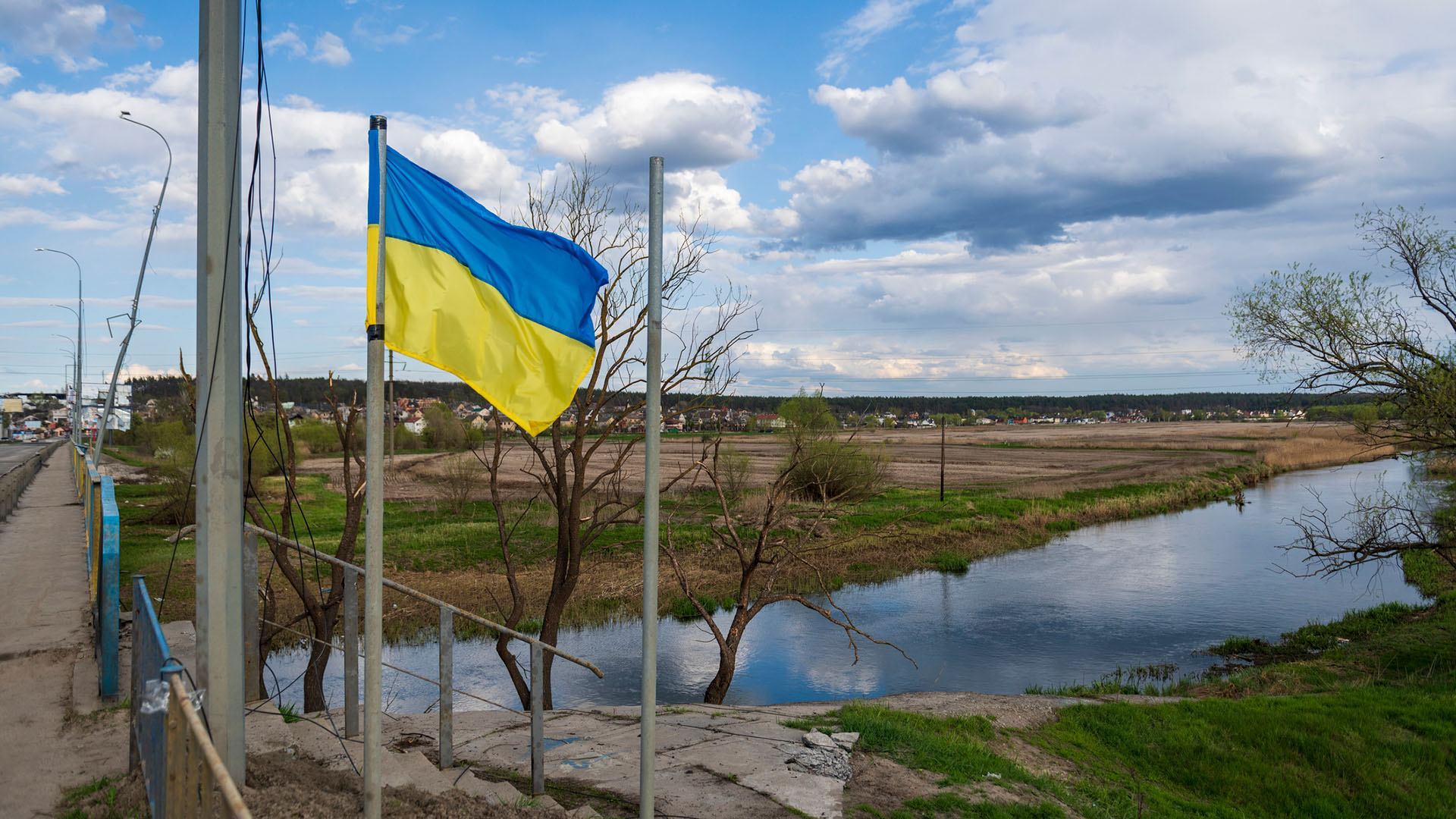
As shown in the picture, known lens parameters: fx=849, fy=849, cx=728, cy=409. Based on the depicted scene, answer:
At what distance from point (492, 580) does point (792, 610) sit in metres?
8.17

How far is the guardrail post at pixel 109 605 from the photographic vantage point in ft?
25.4

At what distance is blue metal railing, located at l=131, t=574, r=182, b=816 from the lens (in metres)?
4.07

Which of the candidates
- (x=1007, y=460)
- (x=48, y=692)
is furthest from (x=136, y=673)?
(x=1007, y=460)

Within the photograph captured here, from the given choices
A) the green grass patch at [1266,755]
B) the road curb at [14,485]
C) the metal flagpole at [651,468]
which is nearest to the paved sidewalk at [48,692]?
the metal flagpole at [651,468]

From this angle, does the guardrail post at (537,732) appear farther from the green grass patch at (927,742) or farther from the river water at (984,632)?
the river water at (984,632)

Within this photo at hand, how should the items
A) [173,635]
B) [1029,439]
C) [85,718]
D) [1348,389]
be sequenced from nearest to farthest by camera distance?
[85,718]
[173,635]
[1348,389]
[1029,439]

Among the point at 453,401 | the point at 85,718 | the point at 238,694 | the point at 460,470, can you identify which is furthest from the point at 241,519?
the point at 460,470

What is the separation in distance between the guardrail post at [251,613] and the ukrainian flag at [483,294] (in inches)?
101

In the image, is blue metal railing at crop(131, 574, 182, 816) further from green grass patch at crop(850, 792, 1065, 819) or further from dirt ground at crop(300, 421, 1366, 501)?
dirt ground at crop(300, 421, 1366, 501)

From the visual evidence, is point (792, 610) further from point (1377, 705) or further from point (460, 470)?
point (460, 470)

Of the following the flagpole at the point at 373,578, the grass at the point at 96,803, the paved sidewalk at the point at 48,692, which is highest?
the flagpole at the point at 373,578

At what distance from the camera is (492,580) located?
2289 centimetres

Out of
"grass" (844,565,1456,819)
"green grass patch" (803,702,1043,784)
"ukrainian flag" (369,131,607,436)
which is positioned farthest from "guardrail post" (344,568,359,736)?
"green grass patch" (803,702,1043,784)

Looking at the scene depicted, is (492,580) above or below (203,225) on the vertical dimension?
below
